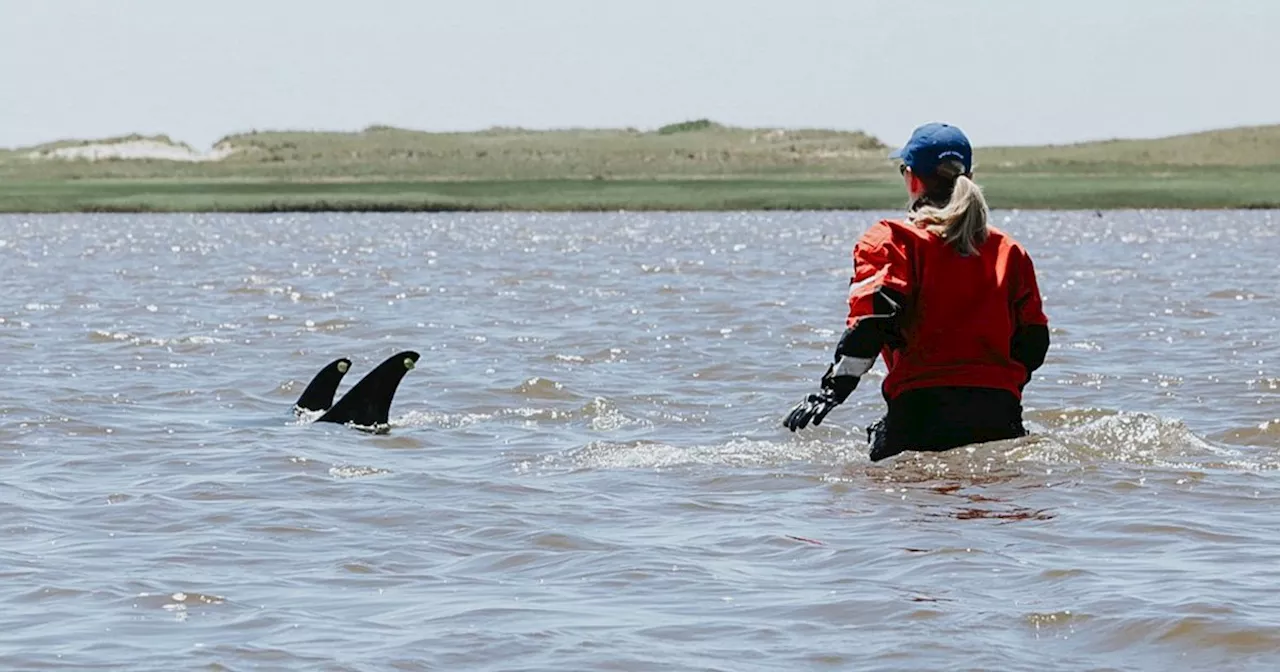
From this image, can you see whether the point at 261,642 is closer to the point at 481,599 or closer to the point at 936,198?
the point at 481,599

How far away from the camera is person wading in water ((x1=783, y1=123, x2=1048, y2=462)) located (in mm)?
10594

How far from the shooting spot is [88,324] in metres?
24.6

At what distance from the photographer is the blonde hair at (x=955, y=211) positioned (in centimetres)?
1061

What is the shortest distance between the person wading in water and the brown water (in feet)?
0.79

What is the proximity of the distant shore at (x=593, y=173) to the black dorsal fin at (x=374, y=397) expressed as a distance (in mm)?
89964

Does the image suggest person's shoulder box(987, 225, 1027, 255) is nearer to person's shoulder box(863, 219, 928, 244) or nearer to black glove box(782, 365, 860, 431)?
person's shoulder box(863, 219, 928, 244)

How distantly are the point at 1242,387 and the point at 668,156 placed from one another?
15019 centimetres

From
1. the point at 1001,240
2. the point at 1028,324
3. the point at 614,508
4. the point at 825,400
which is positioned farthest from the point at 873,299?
the point at 614,508

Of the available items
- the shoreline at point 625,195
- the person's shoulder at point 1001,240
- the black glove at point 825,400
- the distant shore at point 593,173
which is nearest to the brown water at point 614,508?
the black glove at point 825,400

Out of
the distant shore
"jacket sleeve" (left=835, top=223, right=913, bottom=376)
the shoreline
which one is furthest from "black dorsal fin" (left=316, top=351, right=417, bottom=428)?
the distant shore

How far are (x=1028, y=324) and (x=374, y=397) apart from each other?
4983mm

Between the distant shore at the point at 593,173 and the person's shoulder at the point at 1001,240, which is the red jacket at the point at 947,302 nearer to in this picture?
the person's shoulder at the point at 1001,240

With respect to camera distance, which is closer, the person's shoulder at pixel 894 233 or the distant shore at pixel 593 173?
the person's shoulder at pixel 894 233

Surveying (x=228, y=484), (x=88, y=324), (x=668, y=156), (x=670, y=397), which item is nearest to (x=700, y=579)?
(x=228, y=484)
